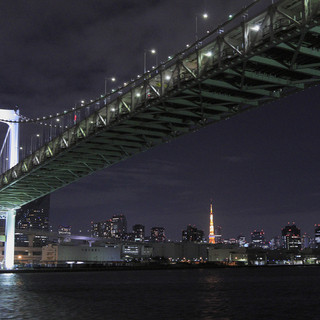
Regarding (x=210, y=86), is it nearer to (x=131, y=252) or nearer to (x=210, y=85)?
(x=210, y=85)

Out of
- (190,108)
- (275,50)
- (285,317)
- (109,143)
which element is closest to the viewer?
(275,50)

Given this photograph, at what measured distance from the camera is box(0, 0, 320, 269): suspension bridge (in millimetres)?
23375

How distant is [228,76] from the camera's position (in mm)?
28000

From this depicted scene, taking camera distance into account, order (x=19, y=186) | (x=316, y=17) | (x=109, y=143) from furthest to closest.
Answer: (x=19, y=186) → (x=109, y=143) → (x=316, y=17)

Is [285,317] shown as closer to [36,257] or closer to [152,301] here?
[152,301]

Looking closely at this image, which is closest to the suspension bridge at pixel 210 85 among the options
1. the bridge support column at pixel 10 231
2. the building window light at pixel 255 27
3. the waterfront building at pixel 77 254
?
the building window light at pixel 255 27

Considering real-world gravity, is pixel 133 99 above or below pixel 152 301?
above

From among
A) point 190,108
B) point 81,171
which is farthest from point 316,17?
point 81,171

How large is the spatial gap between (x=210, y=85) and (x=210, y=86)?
252 millimetres

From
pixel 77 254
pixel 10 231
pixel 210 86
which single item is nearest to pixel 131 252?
pixel 77 254

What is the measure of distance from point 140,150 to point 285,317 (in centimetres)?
2149

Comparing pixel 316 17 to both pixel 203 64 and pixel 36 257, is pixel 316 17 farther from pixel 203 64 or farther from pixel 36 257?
pixel 36 257

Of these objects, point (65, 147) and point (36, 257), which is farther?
point (36, 257)

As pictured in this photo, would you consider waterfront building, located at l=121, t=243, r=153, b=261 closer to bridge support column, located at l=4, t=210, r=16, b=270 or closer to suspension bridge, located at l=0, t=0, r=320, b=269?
bridge support column, located at l=4, t=210, r=16, b=270
